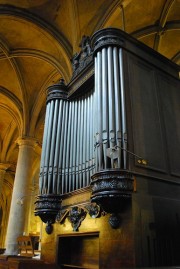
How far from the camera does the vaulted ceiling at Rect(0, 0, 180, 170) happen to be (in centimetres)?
884

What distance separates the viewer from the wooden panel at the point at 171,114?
14.5 feet

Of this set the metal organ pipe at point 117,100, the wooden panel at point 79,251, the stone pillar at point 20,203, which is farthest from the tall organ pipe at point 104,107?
the stone pillar at point 20,203

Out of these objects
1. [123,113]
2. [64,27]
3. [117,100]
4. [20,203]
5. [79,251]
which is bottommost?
[79,251]

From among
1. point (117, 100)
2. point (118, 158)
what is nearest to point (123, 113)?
point (117, 100)

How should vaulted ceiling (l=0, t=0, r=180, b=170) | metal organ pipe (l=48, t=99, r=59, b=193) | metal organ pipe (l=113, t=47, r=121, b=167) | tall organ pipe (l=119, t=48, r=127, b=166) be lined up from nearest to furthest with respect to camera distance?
tall organ pipe (l=119, t=48, r=127, b=166), metal organ pipe (l=113, t=47, r=121, b=167), metal organ pipe (l=48, t=99, r=59, b=193), vaulted ceiling (l=0, t=0, r=180, b=170)

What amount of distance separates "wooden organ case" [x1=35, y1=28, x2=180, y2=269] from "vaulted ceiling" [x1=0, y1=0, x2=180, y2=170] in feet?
10.1

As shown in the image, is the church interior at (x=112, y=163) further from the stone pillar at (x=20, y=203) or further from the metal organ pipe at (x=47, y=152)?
the stone pillar at (x=20, y=203)

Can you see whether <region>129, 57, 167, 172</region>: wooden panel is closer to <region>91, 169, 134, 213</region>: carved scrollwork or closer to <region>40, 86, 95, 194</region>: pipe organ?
<region>91, 169, 134, 213</region>: carved scrollwork

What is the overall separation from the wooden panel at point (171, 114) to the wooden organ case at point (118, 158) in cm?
2

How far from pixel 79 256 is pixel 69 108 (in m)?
3.04

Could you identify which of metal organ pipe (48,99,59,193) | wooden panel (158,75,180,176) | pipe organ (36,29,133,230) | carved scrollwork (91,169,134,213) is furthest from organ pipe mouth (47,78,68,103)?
carved scrollwork (91,169,134,213)

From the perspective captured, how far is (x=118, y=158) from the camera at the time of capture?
3.64 metres

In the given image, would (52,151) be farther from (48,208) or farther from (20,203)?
(20,203)

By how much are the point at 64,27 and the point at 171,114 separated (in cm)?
663
